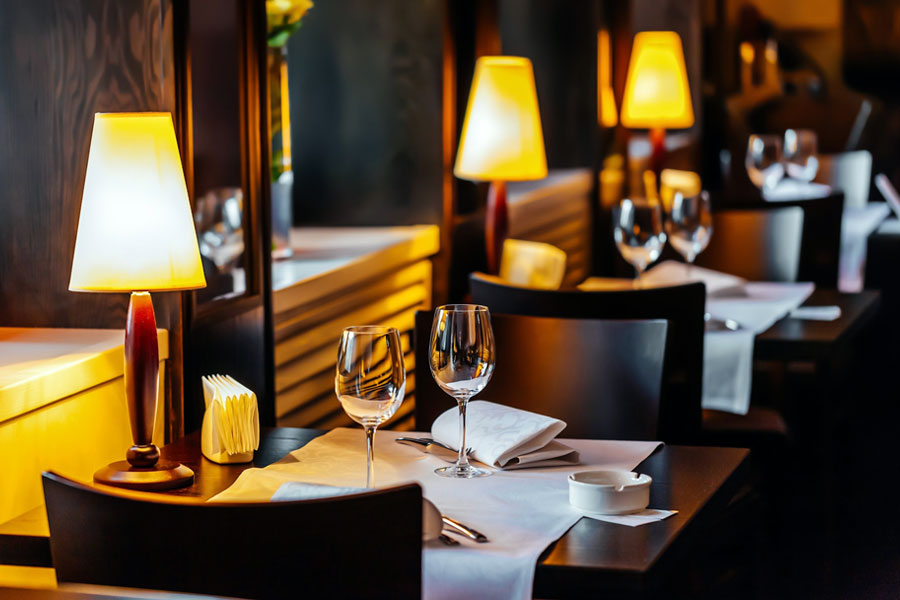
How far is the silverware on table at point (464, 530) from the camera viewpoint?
4.19 ft

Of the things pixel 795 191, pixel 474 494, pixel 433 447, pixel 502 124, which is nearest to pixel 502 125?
pixel 502 124

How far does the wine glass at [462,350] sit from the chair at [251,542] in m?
0.56

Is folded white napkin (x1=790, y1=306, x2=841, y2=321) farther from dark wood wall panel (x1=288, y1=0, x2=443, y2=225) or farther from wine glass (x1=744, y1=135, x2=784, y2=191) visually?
wine glass (x1=744, y1=135, x2=784, y2=191)

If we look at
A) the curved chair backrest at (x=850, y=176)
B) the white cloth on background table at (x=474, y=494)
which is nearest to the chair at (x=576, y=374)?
the white cloth on background table at (x=474, y=494)

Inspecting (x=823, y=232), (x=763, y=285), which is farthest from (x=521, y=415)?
(x=823, y=232)

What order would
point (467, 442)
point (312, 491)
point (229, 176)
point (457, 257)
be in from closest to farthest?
point (312, 491) → point (467, 442) → point (229, 176) → point (457, 257)

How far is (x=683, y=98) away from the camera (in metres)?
4.71

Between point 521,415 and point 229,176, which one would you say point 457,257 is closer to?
point 229,176

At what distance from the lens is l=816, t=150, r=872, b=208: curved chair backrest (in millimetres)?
5684

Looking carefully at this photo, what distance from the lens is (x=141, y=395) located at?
153 cm

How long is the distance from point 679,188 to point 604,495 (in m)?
3.72

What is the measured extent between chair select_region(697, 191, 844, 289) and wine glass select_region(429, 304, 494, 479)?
2.30 metres

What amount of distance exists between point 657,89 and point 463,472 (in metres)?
3.38

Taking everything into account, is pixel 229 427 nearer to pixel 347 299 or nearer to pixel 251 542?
pixel 251 542
